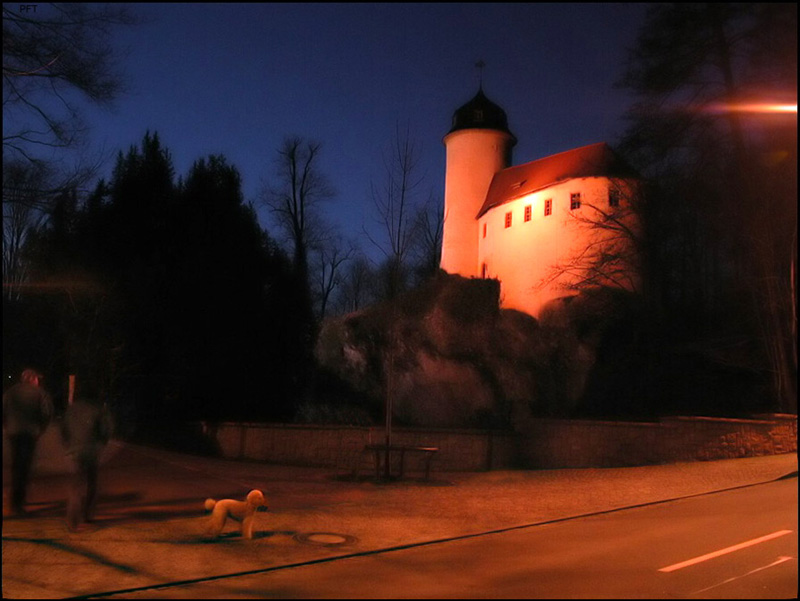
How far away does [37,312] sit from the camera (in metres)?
18.1

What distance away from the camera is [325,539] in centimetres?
855

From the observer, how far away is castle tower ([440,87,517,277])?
142 ft

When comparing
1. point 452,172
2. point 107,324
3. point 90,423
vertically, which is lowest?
point 90,423

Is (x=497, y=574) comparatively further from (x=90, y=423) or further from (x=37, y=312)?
(x=37, y=312)

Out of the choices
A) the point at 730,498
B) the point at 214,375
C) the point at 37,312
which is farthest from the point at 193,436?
the point at 730,498

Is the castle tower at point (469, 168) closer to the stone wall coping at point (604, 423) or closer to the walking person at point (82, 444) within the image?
the stone wall coping at point (604, 423)

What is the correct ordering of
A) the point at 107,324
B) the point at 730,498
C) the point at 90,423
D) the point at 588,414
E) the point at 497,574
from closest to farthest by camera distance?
the point at 497,574 < the point at 90,423 < the point at 730,498 < the point at 107,324 < the point at 588,414

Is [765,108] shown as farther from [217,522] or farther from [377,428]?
[377,428]

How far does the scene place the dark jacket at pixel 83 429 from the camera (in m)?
8.12

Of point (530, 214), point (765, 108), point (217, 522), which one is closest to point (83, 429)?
point (217, 522)

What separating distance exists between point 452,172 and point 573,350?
18573mm

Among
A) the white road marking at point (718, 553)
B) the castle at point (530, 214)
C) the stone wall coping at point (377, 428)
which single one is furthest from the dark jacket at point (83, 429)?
the castle at point (530, 214)

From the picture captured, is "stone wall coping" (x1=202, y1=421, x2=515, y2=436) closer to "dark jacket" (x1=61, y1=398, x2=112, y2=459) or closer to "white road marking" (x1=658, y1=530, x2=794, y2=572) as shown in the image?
"dark jacket" (x1=61, y1=398, x2=112, y2=459)

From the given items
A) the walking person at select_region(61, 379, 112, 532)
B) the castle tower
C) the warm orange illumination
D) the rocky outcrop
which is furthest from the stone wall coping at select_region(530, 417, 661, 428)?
the castle tower
